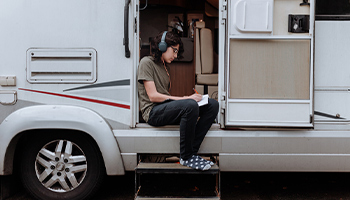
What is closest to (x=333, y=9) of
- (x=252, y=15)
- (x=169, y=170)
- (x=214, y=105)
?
(x=252, y=15)

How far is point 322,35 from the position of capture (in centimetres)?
339

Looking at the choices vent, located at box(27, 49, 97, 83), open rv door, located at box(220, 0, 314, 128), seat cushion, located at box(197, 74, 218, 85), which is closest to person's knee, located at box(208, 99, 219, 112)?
open rv door, located at box(220, 0, 314, 128)

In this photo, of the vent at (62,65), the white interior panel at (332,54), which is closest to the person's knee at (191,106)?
the vent at (62,65)

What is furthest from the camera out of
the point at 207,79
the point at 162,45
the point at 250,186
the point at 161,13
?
the point at 161,13

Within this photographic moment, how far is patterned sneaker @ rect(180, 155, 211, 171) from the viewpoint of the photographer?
3252 mm

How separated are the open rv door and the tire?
55.4 inches

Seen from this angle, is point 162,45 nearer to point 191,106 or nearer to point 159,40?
point 159,40

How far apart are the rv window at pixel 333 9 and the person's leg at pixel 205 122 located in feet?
4.38

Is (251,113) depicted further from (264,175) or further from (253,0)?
(264,175)

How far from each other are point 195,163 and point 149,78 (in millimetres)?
923

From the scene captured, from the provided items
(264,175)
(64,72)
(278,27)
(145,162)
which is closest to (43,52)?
(64,72)

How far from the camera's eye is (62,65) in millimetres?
3377

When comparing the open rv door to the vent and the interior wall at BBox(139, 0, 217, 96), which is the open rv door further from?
the interior wall at BBox(139, 0, 217, 96)

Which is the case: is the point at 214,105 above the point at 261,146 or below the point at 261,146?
above
